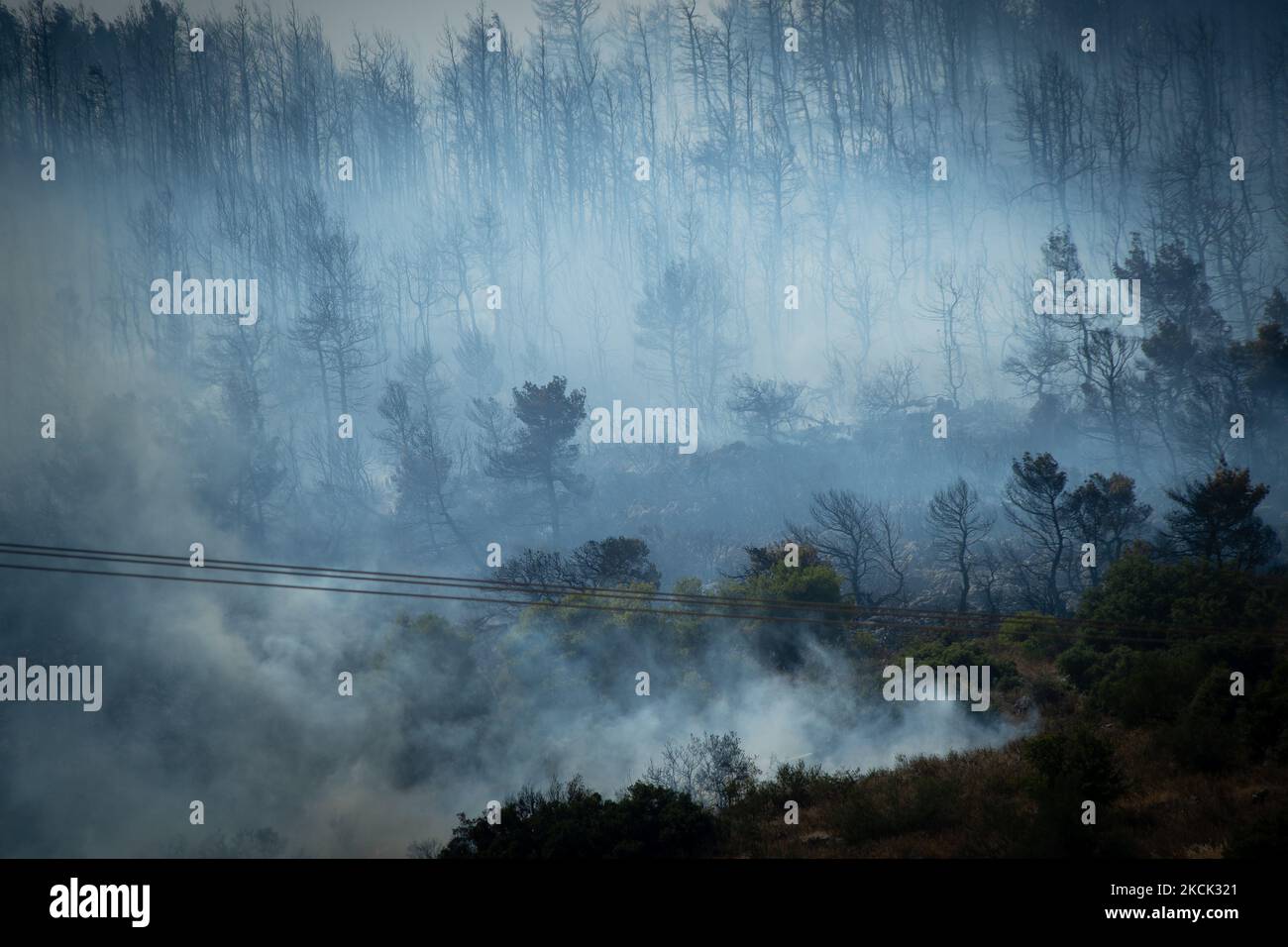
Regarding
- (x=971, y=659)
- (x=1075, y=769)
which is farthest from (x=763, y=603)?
(x=1075, y=769)

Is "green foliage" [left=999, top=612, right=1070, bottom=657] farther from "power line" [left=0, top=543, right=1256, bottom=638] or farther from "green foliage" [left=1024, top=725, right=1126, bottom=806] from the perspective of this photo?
"green foliage" [left=1024, top=725, right=1126, bottom=806]

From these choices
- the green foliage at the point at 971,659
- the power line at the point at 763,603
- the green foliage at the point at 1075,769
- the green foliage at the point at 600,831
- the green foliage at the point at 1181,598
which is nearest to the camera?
the green foliage at the point at 1075,769

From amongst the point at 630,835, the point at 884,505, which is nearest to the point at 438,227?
the point at 884,505

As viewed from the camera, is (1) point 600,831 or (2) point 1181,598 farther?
(2) point 1181,598

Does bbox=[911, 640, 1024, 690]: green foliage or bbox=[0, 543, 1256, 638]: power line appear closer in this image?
bbox=[0, 543, 1256, 638]: power line

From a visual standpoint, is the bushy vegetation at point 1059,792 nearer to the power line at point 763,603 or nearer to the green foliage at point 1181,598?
the green foliage at point 1181,598

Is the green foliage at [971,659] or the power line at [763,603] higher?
the power line at [763,603]

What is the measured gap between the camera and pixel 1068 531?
163ft
